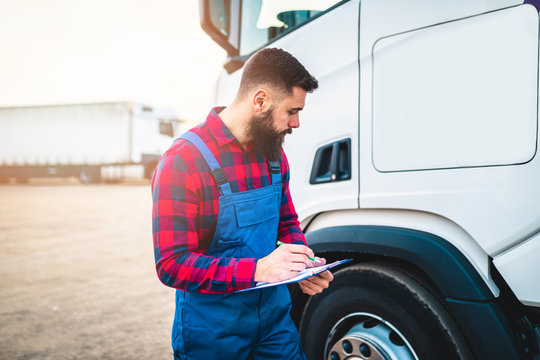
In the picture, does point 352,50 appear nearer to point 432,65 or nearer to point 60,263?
point 432,65

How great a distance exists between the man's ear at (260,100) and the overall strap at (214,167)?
240 mm

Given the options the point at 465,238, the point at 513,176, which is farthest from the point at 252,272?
the point at 513,176

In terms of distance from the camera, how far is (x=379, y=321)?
1.84 metres

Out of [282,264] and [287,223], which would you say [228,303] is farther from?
[287,223]

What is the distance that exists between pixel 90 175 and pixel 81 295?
20494 mm

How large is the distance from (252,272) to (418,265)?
721 millimetres

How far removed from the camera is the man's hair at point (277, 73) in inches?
60.1

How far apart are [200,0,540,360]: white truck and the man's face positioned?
1.53 feet

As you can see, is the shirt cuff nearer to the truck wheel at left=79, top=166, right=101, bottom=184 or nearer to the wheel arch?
the wheel arch

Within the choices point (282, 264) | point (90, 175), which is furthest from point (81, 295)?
point (90, 175)

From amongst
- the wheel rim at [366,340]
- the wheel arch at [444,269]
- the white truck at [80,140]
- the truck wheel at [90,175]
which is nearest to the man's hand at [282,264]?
the wheel arch at [444,269]

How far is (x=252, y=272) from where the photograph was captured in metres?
1.34

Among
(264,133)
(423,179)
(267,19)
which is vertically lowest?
(423,179)

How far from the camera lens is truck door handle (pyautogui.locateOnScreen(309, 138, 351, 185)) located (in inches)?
78.6
